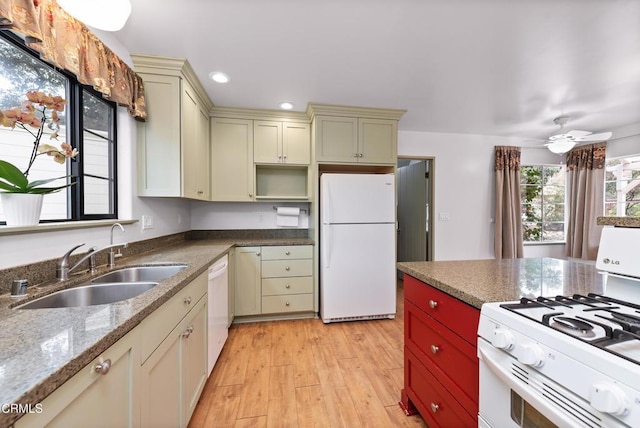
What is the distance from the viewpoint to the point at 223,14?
1540 mm

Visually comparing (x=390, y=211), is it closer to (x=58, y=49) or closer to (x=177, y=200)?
(x=177, y=200)

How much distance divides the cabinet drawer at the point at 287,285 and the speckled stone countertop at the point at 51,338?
64.8 inches

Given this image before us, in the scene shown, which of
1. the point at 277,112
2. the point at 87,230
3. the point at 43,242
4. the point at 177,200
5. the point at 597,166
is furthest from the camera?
the point at 597,166

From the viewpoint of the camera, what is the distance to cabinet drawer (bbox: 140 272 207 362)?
0.95 meters

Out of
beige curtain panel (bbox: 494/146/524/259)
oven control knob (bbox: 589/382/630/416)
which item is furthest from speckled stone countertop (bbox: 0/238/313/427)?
beige curtain panel (bbox: 494/146/524/259)

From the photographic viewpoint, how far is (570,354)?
0.60 m

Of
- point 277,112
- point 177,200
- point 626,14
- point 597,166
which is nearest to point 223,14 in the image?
point 277,112

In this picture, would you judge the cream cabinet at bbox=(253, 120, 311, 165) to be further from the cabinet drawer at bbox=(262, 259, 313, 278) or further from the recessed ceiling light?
the cabinet drawer at bbox=(262, 259, 313, 278)

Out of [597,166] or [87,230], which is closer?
[87,230]

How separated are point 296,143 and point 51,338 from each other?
2.67m

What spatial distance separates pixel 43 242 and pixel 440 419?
211 centimetres

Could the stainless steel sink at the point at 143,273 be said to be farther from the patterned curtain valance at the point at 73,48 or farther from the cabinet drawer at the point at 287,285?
the cabinet drawer at the point at 287,285

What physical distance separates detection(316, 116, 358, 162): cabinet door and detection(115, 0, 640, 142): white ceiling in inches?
9.0

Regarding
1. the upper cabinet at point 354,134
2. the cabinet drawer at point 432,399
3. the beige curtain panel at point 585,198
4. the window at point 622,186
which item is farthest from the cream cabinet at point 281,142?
the window at point 622,186
